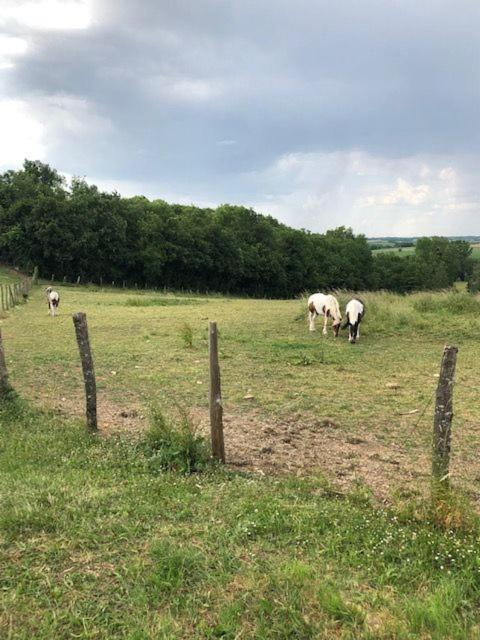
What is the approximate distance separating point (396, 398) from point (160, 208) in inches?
2362

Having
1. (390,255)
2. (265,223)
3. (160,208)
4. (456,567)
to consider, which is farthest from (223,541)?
(390,255)

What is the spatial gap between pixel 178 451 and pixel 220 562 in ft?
5.75

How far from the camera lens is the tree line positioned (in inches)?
1885

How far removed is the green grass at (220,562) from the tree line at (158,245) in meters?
46.4

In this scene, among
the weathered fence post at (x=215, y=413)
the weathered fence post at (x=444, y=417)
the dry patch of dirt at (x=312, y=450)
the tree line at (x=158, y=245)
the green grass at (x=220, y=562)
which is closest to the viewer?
the green grass at (x=220, y=562)

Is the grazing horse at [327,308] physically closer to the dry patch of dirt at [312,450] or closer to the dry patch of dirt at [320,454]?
the dry patch of dirt at [312,450]

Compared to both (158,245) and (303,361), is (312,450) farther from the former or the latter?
(158,245)

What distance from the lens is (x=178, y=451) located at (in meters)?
5.03

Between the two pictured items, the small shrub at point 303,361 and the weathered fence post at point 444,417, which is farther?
the small shrub at point 303,361

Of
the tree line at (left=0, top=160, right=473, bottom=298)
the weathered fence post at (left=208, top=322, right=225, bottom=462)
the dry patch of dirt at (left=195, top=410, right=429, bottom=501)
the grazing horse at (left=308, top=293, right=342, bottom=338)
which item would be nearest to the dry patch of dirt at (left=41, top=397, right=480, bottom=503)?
the dry patch of dirt at (left=195, top=410, right=429, bottom=501)

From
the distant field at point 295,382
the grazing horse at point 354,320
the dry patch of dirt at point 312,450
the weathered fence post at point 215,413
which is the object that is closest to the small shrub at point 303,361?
the distant field at point 295,382

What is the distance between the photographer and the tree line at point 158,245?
157 ft

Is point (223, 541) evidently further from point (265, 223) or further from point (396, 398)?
point (265, 223)

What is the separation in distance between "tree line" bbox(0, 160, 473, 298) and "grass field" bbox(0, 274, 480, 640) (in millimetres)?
43393
